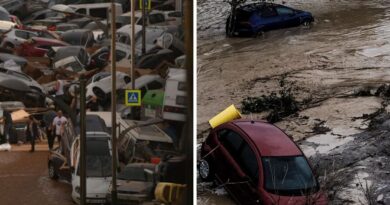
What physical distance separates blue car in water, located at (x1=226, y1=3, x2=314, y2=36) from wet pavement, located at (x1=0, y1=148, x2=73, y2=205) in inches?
48.5

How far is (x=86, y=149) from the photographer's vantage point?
250 cm

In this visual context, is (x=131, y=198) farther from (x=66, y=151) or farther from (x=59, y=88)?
(x=59, y=88)

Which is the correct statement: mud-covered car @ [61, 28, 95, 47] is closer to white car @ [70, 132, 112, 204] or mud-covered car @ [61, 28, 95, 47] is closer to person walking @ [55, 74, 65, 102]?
person walking @ [55, 74, 65, 102]

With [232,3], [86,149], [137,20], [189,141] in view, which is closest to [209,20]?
[232,3]

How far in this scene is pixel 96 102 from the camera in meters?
2.52

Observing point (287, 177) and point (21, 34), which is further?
point (287, 177)

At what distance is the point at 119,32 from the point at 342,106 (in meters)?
1.23

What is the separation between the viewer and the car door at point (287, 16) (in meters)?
3.00

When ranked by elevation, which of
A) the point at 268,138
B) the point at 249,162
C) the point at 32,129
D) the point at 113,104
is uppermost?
the point at 113,104

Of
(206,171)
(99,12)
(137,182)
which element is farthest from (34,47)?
→ (206,171)

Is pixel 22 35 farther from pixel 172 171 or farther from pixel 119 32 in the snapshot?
pixel 172 171

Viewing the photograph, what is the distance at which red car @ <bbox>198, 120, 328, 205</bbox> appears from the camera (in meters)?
2.70

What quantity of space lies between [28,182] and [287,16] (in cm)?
159

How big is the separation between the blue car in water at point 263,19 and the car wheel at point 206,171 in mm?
738
